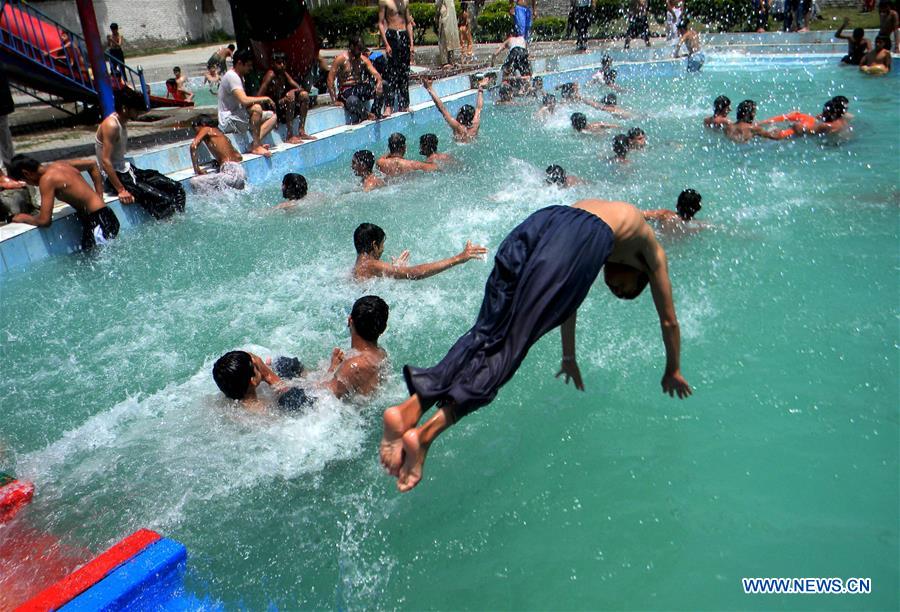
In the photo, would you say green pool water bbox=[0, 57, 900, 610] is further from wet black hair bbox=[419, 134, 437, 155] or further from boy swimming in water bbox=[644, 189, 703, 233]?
wet black hair bbox=[419, 134, 437, 155]

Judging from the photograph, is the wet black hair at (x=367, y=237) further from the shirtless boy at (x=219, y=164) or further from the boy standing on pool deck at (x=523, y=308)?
the shirtless boy at (x=219, y=164)

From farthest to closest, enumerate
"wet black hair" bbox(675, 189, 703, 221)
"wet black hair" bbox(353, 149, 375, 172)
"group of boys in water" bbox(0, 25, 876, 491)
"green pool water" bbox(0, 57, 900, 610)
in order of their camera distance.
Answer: "wet black hair" bbox(353, 149, 375, 172) → "wet black hair" bbox(675, 189, 703, 221) → "green pool water" bbox(0, 57, 900, 610) → "group of boys in water" bbox(0, 25, 876, 491)

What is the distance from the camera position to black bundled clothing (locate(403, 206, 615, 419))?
299cm

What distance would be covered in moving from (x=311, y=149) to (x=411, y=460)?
29.6 feet

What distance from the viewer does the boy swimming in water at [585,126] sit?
11086mm

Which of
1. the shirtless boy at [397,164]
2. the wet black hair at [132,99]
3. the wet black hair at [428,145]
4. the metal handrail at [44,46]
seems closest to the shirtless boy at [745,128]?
the wet black hair at [428,145]

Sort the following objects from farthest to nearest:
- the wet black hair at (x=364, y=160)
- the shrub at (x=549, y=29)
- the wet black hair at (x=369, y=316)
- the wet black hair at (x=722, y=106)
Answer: the shrub at (x=549, y=29) < the wet black hair at (x=722, y=106) < the wet black hair at (x=364, y=160) < the wet black hair at (x=369, y=316)

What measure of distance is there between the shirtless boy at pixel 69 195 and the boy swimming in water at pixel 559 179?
4.95m

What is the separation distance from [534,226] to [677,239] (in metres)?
3.97

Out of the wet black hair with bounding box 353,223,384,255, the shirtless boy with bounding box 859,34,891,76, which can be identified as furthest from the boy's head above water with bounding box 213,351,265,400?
the shirtless boy with bounding box 859,34,891,76

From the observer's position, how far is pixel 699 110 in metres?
13.1

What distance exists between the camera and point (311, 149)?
11086 mm

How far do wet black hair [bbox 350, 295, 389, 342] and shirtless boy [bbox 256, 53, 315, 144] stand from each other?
7120 millimetres

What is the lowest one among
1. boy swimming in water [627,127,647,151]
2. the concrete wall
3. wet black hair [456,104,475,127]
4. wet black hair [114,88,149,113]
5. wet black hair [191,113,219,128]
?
boy swimming in water [627,127,647,151]
